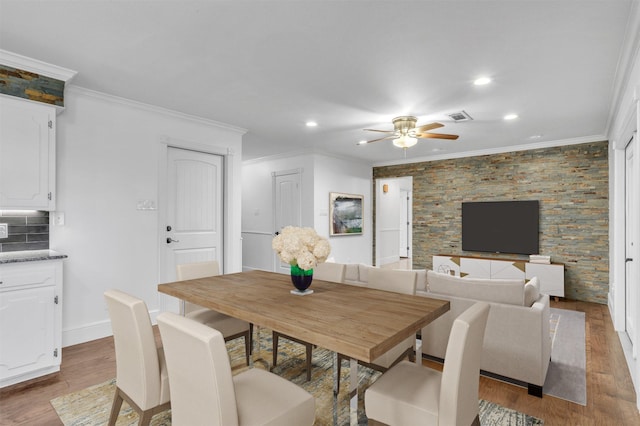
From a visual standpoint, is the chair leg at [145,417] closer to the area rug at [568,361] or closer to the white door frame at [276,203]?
the area rug at [568,361]

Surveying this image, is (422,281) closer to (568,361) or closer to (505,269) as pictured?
(568,361)

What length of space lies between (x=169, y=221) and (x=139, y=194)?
0.47 meters

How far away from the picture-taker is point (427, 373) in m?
1.71

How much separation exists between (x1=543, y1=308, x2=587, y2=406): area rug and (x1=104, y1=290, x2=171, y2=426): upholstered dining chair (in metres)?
2.63

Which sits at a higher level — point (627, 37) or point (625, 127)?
point (627, 37)

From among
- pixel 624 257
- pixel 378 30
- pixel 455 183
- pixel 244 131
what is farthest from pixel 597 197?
pixel 244 131

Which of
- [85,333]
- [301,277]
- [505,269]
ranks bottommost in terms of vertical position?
[85,333]

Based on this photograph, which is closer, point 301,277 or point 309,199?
point 301,277

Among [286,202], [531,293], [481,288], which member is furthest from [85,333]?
[531,293]

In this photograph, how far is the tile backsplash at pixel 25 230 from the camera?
2.89 metres

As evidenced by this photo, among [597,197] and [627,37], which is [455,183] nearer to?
[597,197]

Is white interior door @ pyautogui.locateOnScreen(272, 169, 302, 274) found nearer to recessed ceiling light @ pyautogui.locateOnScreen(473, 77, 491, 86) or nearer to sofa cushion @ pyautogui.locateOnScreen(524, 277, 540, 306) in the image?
recessed ceiling light @ pyautogui.locateOnScreen(473, 77, 491, 86)

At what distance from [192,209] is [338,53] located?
2.70m

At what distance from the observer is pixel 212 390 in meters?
1.21
